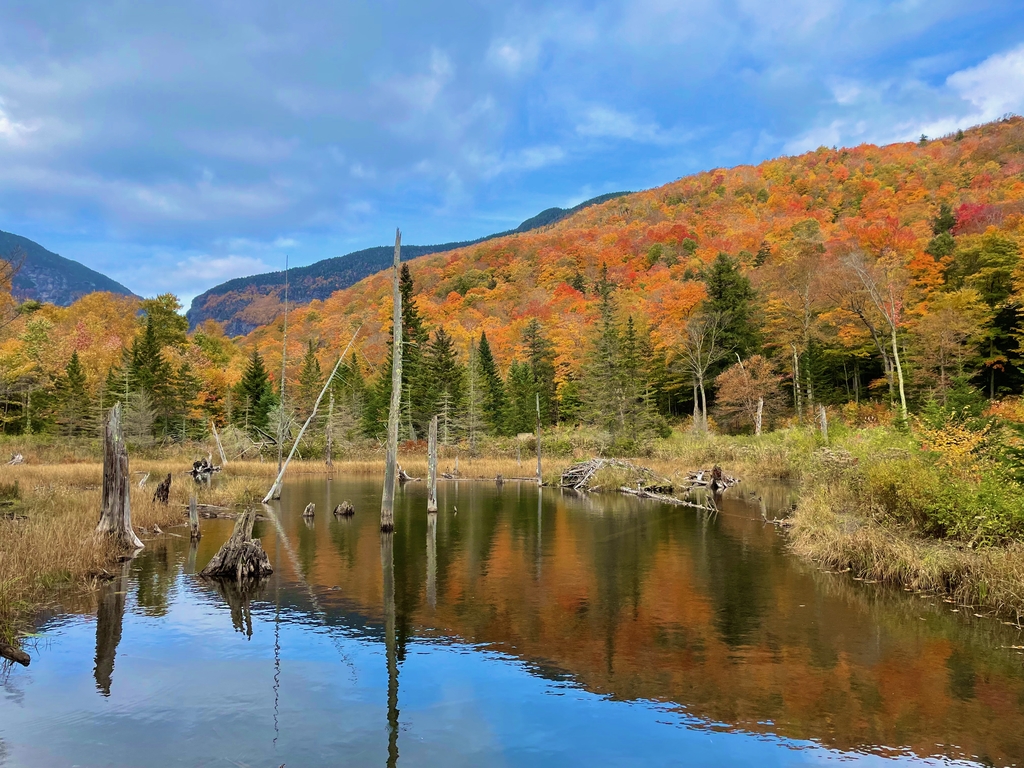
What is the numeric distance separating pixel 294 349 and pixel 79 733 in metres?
81.7

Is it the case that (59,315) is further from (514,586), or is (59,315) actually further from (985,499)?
(985,499)

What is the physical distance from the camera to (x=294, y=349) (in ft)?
277

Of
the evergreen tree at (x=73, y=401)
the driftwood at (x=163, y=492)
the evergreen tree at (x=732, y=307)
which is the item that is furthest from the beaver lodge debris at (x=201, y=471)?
the evergreen tree at (x=732, y=307)

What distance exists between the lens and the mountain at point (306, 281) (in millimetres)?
147375

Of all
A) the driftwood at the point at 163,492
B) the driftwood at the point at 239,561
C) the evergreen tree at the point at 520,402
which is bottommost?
the driftwood at the point at 239,561

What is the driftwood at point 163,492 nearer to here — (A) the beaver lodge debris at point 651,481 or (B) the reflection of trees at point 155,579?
(B) the reflection of trees at point 155,579

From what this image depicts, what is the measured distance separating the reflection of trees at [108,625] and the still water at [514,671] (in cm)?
5

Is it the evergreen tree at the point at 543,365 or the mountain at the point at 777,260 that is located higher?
the mountain at the point at 777,260

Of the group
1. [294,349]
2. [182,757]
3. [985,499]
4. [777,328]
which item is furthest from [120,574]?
[294,349]

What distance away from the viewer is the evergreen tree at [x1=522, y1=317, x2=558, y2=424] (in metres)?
70.6

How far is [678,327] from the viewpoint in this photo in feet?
206

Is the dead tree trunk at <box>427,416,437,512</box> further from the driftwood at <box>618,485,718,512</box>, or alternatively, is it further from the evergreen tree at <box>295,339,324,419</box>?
the evergreen tree at <box>295,339,324,419</box>

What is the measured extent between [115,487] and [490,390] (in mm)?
54182

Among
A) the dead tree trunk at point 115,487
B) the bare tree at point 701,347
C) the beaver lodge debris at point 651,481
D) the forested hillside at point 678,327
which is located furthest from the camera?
the bare tree at point 701,347
